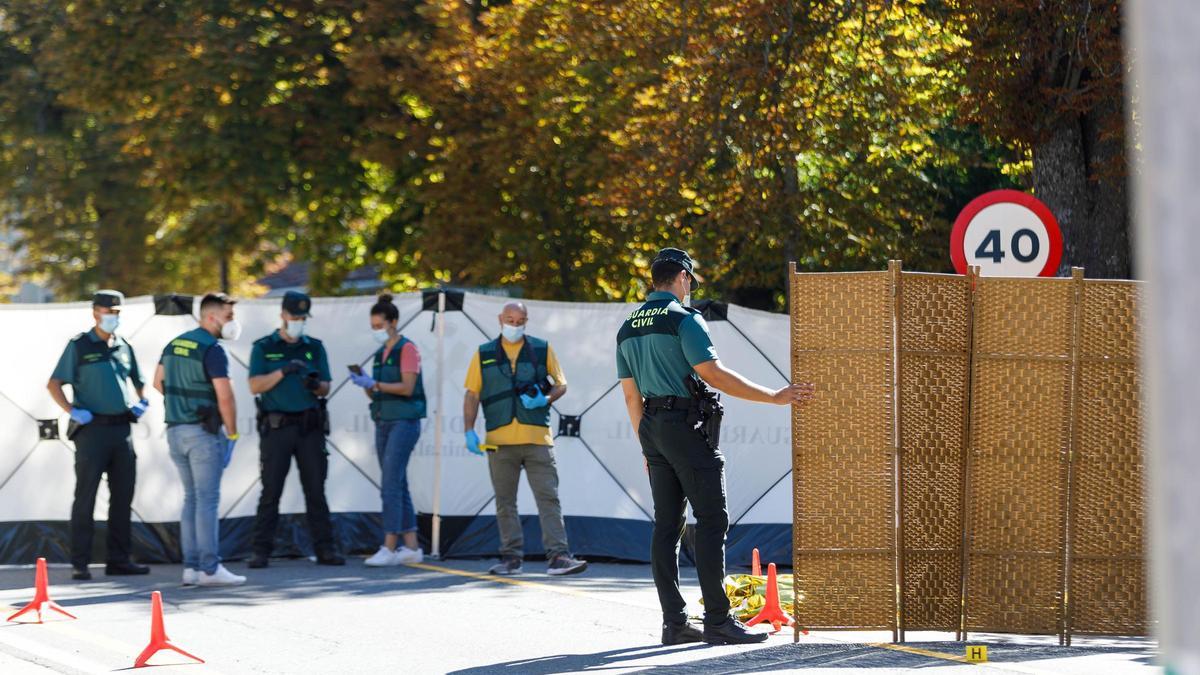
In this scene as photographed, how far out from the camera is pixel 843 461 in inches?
299

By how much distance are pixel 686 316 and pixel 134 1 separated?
17.3 metres

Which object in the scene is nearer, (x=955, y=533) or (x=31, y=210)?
(x=955, y=533)

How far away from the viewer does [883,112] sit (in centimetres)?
1617

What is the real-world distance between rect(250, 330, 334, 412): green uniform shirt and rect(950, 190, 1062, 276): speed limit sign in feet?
16.1

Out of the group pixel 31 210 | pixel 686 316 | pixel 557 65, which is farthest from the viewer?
pixel 31 210

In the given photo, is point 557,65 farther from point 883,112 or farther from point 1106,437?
point 1106,437

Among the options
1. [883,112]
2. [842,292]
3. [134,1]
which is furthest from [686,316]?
[134,1]

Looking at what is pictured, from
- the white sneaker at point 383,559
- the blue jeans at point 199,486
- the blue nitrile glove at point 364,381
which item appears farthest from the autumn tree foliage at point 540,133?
the blue jeans at point 199,486

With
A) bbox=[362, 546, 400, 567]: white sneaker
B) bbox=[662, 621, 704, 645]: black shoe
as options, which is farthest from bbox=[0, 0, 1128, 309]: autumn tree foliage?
bbox=[662, 621, 704, 645]: black shoe

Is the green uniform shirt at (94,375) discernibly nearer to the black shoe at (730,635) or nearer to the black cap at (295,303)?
the black cap at (295,303)

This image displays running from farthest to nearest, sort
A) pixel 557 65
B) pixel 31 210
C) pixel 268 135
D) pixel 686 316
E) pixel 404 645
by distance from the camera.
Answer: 1. pixel 31 210
2. pixel 268 135
3. pixel 557 65
4. pixel 404 645
5. pixel 686 316

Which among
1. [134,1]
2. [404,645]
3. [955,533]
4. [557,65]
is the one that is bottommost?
[404,645]

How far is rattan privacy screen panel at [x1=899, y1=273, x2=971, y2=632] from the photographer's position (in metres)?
7.56

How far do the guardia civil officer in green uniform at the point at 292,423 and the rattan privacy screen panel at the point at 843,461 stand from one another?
4931 millimetres
